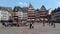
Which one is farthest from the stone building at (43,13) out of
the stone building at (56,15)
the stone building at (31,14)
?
the stone building at (56,15)

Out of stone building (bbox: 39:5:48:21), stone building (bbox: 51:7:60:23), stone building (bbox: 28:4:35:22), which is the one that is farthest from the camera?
stone building (bbox: 51:7:60:23)

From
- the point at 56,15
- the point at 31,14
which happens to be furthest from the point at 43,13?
the point at 56,15

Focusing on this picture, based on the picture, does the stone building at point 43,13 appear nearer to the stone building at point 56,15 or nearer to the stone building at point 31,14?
the stone building at point 31,14

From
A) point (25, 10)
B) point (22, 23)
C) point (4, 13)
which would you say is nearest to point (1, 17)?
point (4, 13)

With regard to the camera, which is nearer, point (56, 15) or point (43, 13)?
point (43, 13)

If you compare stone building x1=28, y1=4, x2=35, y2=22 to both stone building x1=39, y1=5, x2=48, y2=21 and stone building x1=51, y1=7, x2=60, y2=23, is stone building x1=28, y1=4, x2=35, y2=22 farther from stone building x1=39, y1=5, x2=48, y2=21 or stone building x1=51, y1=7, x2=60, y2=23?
stone building x1=51, y1=7, x2=60, y2=23

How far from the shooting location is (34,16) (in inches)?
4316

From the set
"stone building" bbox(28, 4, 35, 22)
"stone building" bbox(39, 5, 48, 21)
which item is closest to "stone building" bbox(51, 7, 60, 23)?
"stone building" bbox(39, 5, 48, 21)

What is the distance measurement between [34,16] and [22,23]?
198 feet

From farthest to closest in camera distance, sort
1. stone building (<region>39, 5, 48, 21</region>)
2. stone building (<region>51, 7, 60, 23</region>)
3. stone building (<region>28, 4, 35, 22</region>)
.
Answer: stone building (<region>51, 7, 60, 23</region>)
stone building (<region>39, 5, 48, 21</region>)
stone building (<region>28, 4, 35, 22</region>)

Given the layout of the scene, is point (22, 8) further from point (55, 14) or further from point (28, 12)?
point (55, 14)

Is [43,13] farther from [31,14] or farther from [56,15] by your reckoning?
[56,15]

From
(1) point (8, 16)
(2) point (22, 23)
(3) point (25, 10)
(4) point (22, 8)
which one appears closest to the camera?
(2) point (22, 23)

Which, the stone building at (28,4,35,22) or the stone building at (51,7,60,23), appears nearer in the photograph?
the stone building at (28,4,35,22)
